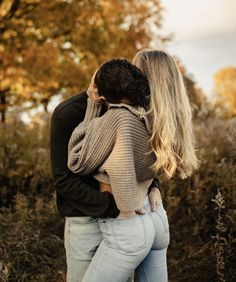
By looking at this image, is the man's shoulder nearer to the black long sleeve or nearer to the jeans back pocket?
the black long sleeve

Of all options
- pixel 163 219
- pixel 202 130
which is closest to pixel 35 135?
pixel 202 130

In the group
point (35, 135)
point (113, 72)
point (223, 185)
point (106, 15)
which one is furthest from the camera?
point (106, 15)

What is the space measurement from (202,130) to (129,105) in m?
4.59

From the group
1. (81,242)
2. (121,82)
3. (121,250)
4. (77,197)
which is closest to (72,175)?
(77,197)

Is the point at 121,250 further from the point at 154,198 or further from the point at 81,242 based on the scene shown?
the point at 154,198

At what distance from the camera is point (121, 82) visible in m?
2.32

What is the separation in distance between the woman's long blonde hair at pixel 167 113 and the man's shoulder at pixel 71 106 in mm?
324

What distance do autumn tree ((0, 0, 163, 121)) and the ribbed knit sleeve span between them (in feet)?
30.3

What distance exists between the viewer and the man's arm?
2.47 meters

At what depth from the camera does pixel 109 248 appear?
2422mm

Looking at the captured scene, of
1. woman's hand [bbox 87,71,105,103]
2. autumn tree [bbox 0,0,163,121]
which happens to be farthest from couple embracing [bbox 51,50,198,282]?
autumn tree [bbox 0,0,163,121]

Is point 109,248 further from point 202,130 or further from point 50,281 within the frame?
point 202,130

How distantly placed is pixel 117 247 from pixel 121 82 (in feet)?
2.51

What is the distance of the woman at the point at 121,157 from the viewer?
2.36m
